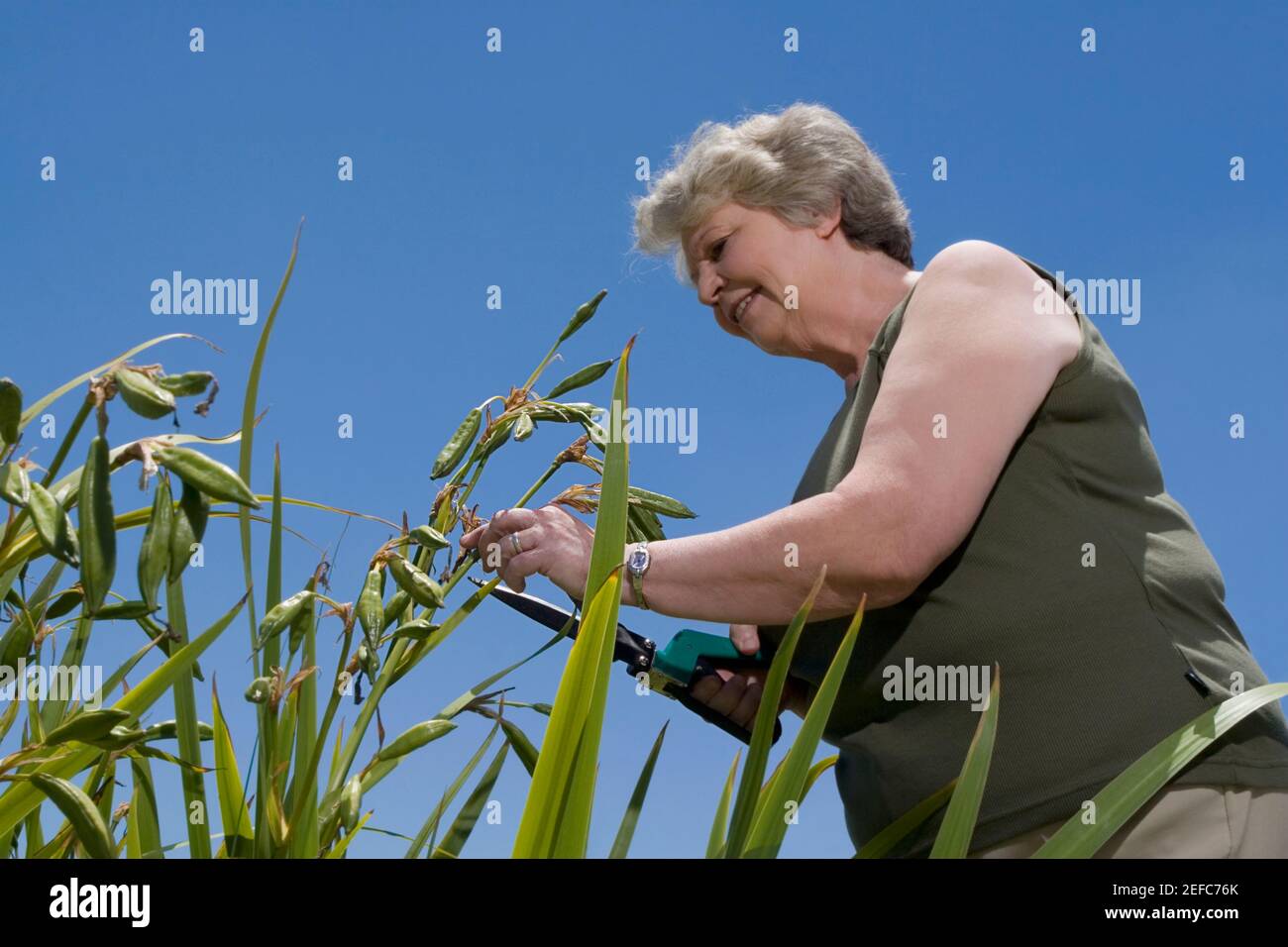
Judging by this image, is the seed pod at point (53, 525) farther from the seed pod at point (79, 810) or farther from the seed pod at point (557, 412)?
the seed pod at point (557, 412)

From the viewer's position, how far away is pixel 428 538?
875 millimetres

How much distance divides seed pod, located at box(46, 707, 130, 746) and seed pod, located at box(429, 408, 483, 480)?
1.18 feet

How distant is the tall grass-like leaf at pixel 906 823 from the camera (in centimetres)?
116

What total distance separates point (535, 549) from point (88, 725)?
53 cm

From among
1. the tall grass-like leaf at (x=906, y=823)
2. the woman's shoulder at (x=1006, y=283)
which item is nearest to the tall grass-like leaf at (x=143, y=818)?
the tall grass-like leaf at (x=906, y=823)

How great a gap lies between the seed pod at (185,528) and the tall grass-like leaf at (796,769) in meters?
0.51

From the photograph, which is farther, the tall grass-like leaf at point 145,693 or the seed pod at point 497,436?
the seed pod at point 497,436

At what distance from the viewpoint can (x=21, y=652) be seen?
915 mm

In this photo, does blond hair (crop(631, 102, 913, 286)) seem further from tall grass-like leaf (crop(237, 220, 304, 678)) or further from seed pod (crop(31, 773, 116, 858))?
seed pod (crop(31, 773, 116, 858))

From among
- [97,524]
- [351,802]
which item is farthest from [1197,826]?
[97,524]

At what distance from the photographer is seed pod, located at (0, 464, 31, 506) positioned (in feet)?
2.09
